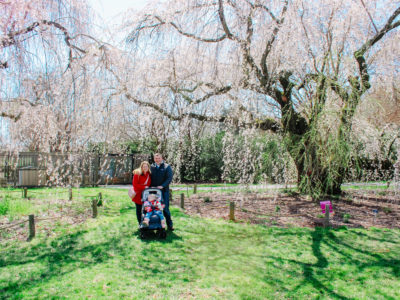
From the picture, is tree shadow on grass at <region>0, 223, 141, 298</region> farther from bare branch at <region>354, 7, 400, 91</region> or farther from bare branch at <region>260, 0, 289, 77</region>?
bare branch at <region>354, 7, 400, 91</region>

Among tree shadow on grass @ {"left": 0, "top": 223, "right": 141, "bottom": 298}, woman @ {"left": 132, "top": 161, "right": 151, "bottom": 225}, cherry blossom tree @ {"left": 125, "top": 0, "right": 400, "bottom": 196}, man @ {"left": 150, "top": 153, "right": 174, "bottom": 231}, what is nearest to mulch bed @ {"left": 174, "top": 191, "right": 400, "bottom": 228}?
cherry blossom tree @ {"left": 125, "top": 0, "right": 400, "bottom": 196}

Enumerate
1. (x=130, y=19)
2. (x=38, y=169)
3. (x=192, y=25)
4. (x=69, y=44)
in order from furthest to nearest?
(x=38, y=169)
(x=130, y=19)
(x=192, y=25)
(x=69, y=44)

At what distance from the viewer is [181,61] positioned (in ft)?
19.9

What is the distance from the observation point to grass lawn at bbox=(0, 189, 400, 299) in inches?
119

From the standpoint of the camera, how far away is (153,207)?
4.76 m

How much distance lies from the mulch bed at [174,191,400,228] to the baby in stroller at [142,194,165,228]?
2056mm

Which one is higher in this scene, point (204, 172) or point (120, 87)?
point (120, 87)

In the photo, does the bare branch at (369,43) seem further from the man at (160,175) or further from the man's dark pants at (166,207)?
the man's dark pants at (166,207)

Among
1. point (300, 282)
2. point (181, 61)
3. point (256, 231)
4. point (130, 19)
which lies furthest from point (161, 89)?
point (300, 282)

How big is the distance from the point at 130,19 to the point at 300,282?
483 cm

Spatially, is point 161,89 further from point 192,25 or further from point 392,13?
point 392,13

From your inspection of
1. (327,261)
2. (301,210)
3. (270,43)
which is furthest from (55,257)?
(301,210)

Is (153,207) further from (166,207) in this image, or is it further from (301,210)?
(301,210)

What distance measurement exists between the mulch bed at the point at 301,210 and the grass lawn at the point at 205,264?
63cm
